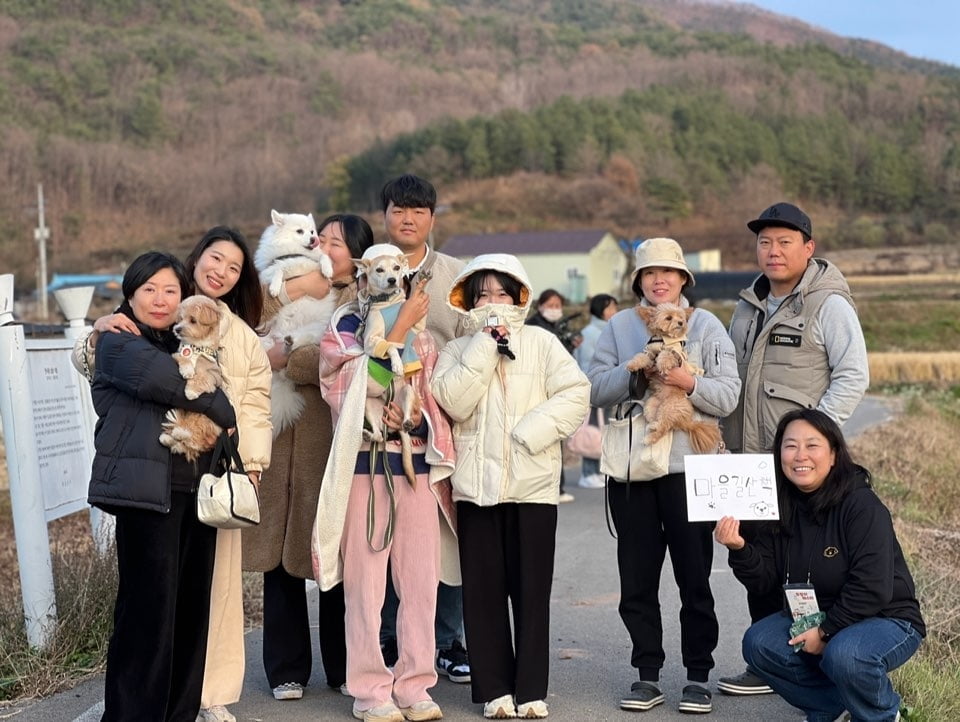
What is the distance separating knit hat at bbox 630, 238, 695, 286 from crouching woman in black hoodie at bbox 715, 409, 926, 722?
922 millimetres

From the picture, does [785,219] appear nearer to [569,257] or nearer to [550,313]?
[550,313]

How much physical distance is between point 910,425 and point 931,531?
9262mm

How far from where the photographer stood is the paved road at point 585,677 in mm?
5316

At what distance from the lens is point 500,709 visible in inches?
204

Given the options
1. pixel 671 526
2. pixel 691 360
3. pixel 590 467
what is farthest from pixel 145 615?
pixel 590 467

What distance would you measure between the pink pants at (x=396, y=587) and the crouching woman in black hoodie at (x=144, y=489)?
0.72m

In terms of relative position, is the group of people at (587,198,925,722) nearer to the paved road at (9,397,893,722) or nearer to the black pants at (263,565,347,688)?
the paved road at (9,397,893,722)

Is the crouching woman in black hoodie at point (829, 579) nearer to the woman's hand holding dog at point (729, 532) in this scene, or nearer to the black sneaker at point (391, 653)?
the woman's hand holding dog at point (729, 532)

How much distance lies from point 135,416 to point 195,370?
293 millimetres

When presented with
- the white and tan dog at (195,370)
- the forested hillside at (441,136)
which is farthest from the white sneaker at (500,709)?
the forested hillside at (441,136)

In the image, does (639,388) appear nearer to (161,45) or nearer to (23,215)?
(23,215)

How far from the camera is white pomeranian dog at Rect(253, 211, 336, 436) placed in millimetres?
5574

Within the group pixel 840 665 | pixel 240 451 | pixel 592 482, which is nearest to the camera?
pixel 840 665

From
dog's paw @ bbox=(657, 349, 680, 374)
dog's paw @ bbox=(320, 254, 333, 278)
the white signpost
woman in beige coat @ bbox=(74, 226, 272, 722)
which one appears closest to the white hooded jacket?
dog's paw @ bbox=(657, 349, 680, 374)
